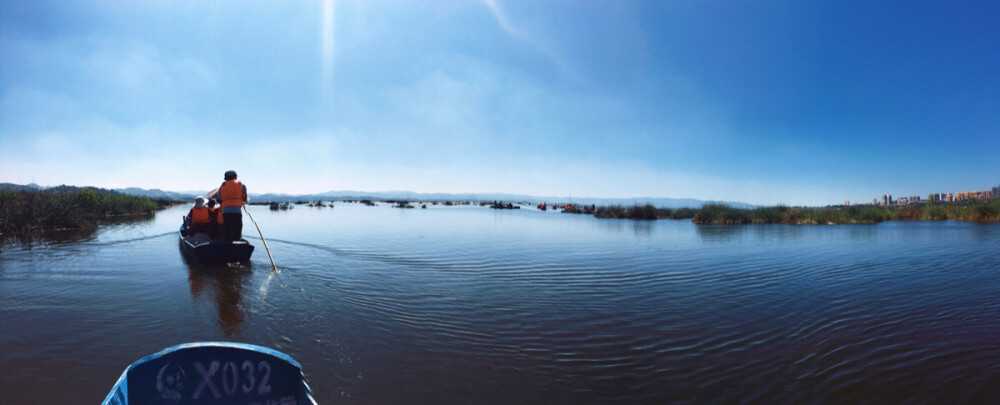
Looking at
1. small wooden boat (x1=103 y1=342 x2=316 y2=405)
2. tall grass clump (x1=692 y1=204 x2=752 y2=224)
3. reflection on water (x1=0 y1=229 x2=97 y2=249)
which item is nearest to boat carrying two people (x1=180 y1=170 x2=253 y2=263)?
reflection on water (x1=0 y1=229 x2=97 y2=249)

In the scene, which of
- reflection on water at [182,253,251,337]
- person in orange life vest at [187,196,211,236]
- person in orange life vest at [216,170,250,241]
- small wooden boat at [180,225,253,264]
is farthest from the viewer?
person in orange life vest at [187,196,211,236]

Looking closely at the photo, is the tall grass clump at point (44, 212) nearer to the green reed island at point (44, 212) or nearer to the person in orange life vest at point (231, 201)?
the green reed island at point (44, 212)

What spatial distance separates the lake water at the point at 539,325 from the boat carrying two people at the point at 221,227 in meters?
0.55

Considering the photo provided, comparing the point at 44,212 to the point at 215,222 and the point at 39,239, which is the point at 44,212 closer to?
the point at 39,239

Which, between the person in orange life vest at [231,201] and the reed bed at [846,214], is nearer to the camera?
the person in orange life vest at [231,201]

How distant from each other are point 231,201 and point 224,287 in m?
4.07

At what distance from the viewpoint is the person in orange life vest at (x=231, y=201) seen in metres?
12.3

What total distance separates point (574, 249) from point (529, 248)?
5.70ft

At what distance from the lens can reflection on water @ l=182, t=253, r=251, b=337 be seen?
6.68 metres

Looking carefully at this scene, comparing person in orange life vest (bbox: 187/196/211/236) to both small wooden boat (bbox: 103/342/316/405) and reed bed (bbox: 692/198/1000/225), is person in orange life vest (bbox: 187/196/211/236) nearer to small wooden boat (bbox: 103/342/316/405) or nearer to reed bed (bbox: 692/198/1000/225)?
small wooden boat (bbox: 103/342/316/405)

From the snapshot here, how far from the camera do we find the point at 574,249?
1598 cm

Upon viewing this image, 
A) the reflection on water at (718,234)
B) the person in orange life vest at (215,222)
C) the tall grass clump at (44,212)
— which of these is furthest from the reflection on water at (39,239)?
the reflection on water at (718,234)

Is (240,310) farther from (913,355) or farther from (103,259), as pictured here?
(913,355)

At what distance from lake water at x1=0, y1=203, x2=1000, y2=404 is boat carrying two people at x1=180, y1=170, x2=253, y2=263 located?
1.80 feet
